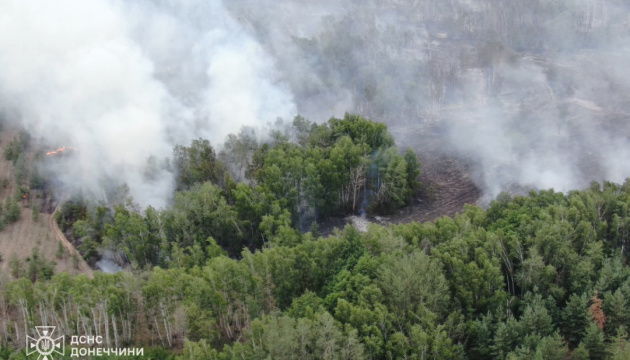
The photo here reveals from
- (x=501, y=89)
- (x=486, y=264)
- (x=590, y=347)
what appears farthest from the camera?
(x=501, y=89)

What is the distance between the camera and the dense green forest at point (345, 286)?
37.0 metres

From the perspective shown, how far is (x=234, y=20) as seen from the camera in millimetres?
90688

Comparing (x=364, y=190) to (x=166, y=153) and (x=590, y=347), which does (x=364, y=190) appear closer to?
(x=166, y=153)

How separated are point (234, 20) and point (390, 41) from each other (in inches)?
927

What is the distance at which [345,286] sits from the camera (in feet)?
137

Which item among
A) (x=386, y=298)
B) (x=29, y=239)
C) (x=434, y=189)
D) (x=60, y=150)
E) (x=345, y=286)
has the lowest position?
(x=386, y=298)

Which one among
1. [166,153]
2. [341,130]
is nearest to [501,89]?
[341,130]

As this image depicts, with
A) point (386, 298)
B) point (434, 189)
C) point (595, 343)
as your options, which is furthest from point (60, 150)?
point (595, 343)

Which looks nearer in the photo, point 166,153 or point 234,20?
point 166,153

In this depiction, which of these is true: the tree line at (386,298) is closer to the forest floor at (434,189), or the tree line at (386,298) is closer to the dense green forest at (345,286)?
the dense green forest at (345,286)

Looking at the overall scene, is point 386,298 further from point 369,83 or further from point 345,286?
point 369,83

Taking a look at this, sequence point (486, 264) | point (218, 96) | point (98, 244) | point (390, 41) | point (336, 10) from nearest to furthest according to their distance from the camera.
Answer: point (486, 264) → point (98, 244) → point (218, 96) → point (390, 41) → point (336, 10)

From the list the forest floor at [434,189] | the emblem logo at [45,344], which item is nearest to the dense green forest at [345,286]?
the emblem logo at [45,344]

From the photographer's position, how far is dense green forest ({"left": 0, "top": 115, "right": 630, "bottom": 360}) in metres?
37.0
